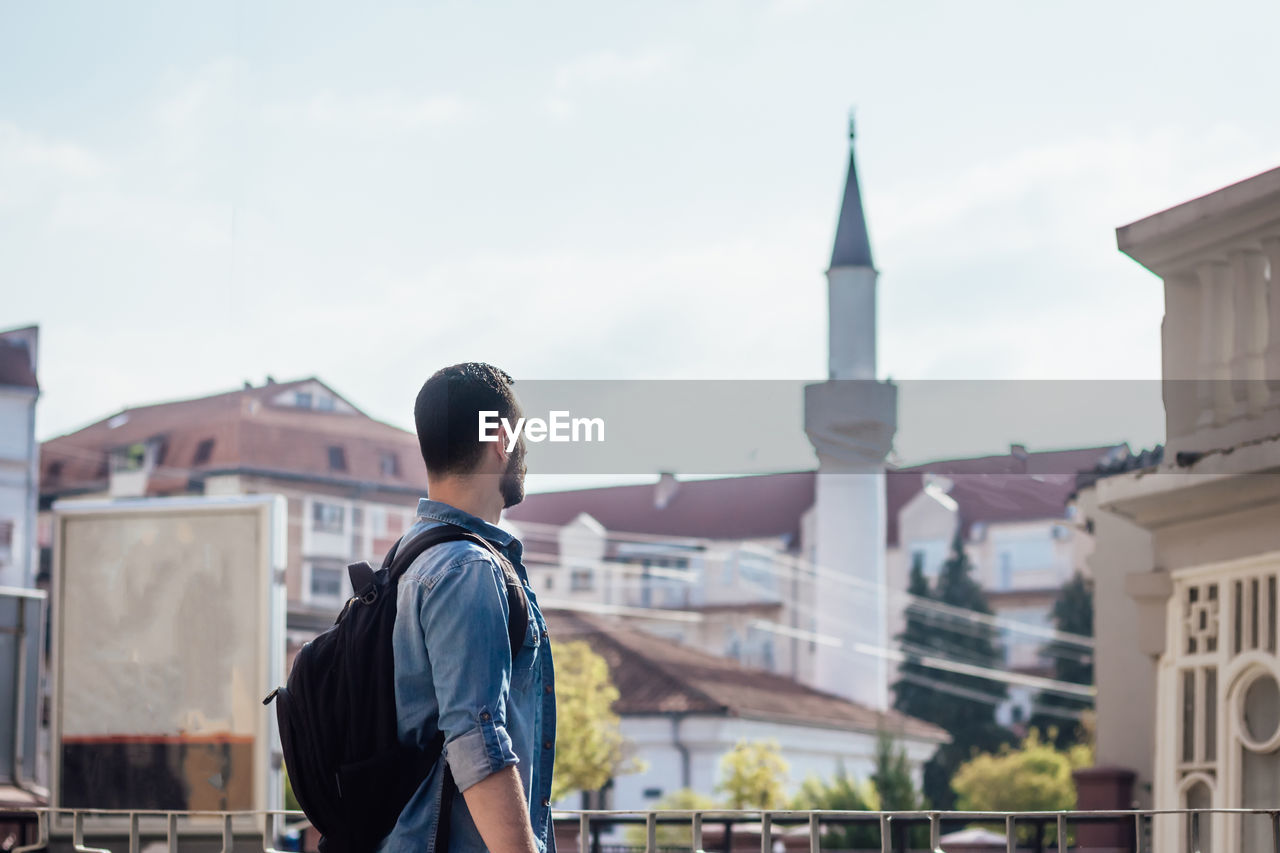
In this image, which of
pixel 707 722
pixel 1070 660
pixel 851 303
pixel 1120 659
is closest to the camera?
pixel 1120 659

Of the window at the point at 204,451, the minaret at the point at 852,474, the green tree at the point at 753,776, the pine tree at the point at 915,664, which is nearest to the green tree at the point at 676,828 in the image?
the green tree at the point at 753,776

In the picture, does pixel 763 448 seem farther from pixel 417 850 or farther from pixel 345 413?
pixel 417 850

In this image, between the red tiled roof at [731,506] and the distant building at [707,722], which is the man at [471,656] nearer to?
the distant building at [707,722]

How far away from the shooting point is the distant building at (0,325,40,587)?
3919 centimetres

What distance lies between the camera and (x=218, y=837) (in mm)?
7344

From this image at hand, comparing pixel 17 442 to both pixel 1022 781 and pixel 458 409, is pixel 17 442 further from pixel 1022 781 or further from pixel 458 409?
pixel 458 409

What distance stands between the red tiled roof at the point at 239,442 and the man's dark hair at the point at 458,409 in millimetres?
44532

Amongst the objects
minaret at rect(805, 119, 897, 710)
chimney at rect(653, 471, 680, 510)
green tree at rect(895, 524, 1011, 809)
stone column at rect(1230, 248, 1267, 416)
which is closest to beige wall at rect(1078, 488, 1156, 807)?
stone column at rect(1230, 248, 1267, 416)

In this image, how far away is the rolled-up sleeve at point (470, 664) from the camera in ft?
6.38

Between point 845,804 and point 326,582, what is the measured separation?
22.8 m

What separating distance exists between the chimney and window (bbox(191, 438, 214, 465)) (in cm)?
1997

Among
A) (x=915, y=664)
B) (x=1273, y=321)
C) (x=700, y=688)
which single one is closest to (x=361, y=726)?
(x=1273, y=321)

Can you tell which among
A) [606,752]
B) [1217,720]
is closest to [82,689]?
[1217,720]

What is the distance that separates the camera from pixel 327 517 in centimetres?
4697
